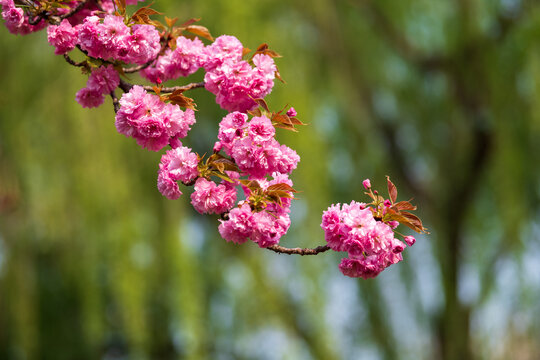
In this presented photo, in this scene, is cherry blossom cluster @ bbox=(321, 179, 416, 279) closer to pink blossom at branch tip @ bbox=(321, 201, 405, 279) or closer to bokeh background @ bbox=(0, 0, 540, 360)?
pink blossom at branch tip @ bbox=(321, 201, 405, 279)

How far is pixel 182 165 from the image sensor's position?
1345 millimetres

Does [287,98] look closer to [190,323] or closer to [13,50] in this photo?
[190,323]

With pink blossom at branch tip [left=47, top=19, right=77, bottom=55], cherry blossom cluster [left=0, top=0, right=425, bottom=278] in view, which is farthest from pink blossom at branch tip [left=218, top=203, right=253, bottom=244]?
pink blossom at branch tip [left=47, top=19, right=77, bottom=55]

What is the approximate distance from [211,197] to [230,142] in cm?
11

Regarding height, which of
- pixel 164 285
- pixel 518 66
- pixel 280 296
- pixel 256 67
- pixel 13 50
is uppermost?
pixel 518 66

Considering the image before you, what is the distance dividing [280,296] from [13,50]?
2364mm

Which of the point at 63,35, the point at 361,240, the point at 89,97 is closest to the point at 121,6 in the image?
the point at 63,35

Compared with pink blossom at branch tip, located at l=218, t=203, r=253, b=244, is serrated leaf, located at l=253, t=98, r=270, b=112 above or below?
above

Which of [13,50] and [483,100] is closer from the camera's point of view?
[13,50]

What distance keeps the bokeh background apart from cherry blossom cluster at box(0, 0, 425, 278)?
2.47 metres

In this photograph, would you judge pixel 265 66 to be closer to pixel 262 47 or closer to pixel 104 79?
pixel 262 47

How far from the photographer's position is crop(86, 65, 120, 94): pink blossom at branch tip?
145 cm

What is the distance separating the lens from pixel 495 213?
5094mm

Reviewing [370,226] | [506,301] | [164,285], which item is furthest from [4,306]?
[370,226]
